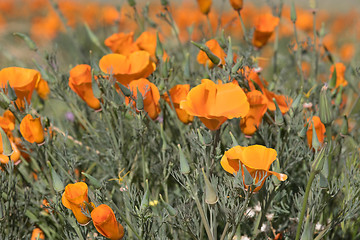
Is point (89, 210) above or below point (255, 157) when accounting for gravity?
below

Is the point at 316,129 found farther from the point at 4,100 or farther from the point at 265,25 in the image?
the point at 4,100

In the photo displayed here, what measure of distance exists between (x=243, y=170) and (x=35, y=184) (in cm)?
76

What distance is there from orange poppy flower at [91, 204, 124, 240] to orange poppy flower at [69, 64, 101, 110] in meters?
0.45

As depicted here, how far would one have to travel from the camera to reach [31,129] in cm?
107

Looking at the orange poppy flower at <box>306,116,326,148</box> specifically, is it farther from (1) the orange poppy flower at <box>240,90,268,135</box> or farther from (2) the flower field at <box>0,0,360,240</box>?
(1) the orange poppy flower at <box>240,90,268,135</box>

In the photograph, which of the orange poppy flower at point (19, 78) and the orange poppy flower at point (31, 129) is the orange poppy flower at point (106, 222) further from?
the orange poppy flower at point (19, 78)

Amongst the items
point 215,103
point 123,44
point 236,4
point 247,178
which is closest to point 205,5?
point 236,4

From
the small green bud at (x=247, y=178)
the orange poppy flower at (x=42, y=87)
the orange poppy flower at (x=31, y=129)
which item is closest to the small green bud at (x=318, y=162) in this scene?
the small green bud at (x=247, y=178)

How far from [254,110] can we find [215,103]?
15cm

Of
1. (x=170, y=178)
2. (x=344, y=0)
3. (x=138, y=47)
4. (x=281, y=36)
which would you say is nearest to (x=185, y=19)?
(x=281, y=36)

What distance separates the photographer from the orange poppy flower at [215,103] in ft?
3.06

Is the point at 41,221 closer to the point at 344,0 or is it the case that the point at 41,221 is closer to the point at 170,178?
the point at 170,178

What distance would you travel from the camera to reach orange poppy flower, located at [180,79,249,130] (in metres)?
0.93

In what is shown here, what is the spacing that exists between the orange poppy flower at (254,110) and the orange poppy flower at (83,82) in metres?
0.45
